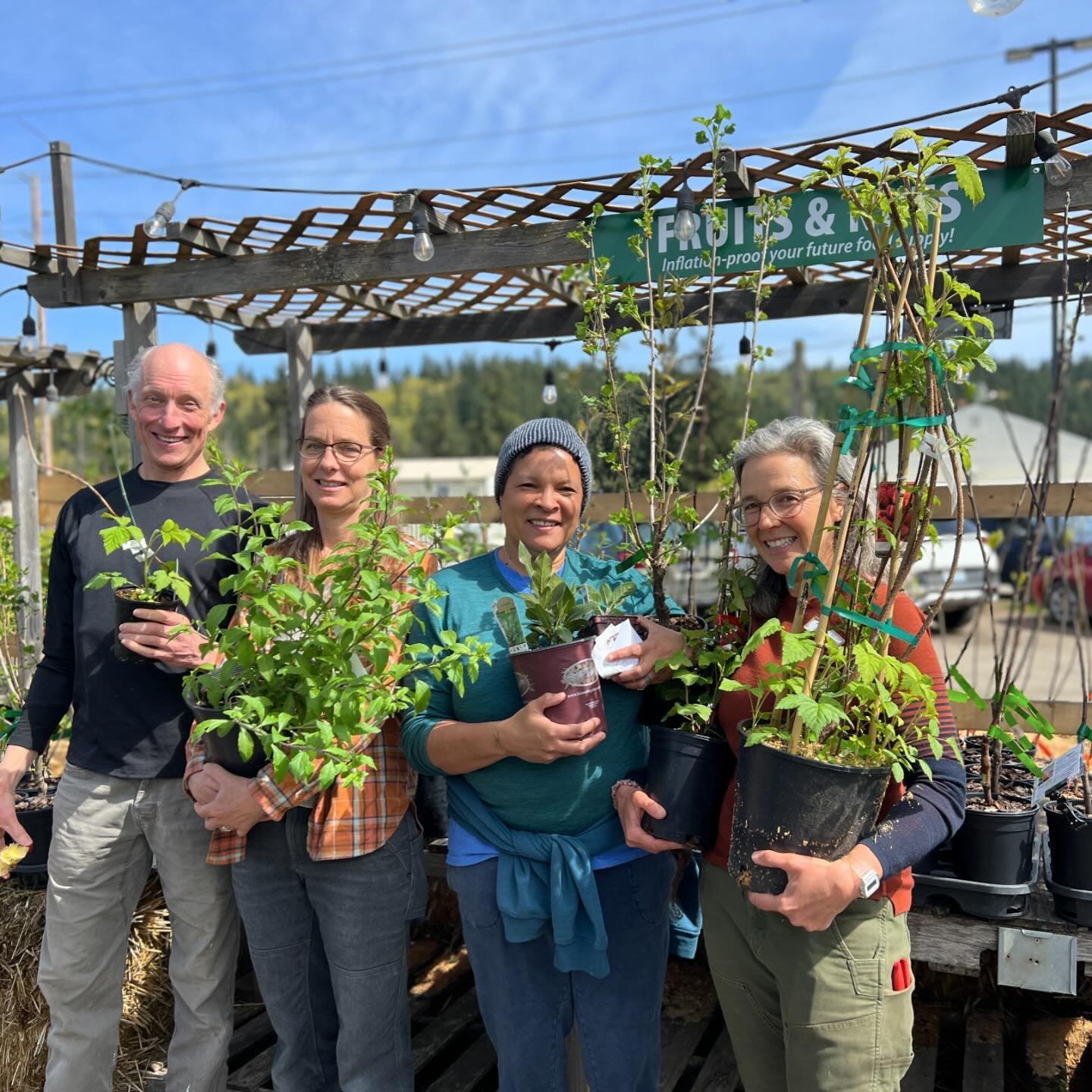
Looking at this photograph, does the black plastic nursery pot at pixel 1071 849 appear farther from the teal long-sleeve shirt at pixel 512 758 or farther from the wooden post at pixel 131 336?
the wooden post at pixel 131 336

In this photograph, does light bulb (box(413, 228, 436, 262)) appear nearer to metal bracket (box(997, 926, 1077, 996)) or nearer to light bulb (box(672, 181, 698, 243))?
light bulb (box(672, 181, 698, 243))

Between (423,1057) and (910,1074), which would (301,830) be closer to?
(423,1057)

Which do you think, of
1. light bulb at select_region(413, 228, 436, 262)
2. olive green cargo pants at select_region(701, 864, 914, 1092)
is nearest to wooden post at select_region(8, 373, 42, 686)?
light bulb at select_region(413, 228, 436, 262)

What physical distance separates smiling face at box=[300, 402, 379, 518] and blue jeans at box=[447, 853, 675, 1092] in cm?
79

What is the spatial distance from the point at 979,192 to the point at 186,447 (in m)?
1.69

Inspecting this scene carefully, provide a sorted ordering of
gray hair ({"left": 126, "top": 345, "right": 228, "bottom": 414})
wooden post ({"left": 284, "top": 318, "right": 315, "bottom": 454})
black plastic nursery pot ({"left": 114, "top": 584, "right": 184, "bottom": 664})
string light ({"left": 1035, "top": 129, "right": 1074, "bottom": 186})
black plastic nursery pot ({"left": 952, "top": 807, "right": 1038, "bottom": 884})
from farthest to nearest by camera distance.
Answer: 1. wooden post ({"left": 284, "top": 318, "right": 315, "bottom": 454})
2. string light ({"left": 1035, "top": 129, "right": 1074, "bottom": 186})
3. gray hair ({"left": 126, "top": 345, "right": 228, "bottom": 414})
4. black plastic nursery pot ({"left": 952, "top": 807, "right": 1038, "bottom": 884})
5. black plastic nursery pot ({"left": 114, "top": 584, "right": 184, "bottom": 664})

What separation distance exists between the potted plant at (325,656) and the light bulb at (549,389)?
2.81 m

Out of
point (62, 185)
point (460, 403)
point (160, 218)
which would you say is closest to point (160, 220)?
point (160, 218)

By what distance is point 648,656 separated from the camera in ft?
5.46

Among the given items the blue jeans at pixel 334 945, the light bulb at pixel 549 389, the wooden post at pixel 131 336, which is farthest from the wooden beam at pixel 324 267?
the blue jeans at pixel 334 945

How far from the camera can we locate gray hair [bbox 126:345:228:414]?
213 centimetres

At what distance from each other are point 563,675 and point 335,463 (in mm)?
703

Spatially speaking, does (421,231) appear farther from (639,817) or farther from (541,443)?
(639,817)

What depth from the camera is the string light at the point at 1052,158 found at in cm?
230
